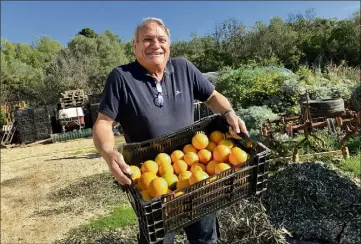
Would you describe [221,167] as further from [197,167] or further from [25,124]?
[25,124]

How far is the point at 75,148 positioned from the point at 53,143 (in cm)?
243

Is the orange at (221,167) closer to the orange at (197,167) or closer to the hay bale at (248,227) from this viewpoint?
the orange at (197,167)

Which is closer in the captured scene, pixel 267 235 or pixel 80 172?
pixel 267 235

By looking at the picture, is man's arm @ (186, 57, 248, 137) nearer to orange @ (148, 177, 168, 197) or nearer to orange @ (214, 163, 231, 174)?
orange @ (214, 163, 231, 174)

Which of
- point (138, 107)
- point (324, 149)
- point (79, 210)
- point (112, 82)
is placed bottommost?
point (79, 210)

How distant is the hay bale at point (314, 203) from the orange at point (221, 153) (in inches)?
73.6

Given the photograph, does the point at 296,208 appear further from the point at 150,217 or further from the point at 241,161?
the point at 150,217

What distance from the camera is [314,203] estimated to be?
13.6ft

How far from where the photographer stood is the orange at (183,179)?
194cm

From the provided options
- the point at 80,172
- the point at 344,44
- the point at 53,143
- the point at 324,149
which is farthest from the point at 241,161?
the point at 344,44

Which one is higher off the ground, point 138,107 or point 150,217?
point 138,107

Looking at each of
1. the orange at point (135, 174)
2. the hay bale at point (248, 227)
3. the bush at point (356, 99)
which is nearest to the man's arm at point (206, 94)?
the orange at point (135, 174)

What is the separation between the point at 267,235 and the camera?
3076 mm

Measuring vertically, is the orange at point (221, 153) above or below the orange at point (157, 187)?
above
